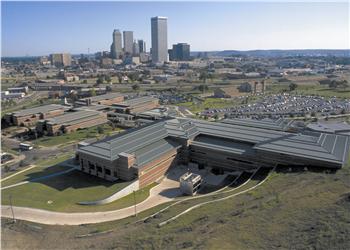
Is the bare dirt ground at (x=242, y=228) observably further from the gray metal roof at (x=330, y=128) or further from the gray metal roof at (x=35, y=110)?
the gray metal roof at (x=35, y=110)

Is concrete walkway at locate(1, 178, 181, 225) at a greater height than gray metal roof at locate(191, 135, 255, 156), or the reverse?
gray metal roof at locate(191, 135, 255, 156)

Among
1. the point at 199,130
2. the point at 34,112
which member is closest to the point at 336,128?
the point at 199,130

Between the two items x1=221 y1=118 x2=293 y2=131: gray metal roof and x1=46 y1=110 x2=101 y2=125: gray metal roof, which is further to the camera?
x1=46 y1=110 x2=101 y2=125: gray metal roof

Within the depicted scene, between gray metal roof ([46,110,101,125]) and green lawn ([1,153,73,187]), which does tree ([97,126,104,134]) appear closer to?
gray metal roof ([46,110,101,125])

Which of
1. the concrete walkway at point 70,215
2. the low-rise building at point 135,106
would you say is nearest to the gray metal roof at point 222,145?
the concrete walkway at point 70,215

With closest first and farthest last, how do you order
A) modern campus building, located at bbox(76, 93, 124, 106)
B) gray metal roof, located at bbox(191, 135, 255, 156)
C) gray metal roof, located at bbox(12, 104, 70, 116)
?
gray metal roof, located at bbox(191, 135, 255, 156) < gray metal roof, located at bbox(12, 104, 70, 116) < modern campus building, located at bbox(76, 93, 124, 106)

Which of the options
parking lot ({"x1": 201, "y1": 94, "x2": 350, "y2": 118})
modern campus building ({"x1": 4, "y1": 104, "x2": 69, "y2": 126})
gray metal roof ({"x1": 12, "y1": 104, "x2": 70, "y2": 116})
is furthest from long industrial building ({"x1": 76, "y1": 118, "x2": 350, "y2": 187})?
gray metal roof ({"x1": 12, "y1": 104, "x2": 70, "y2": 116})
